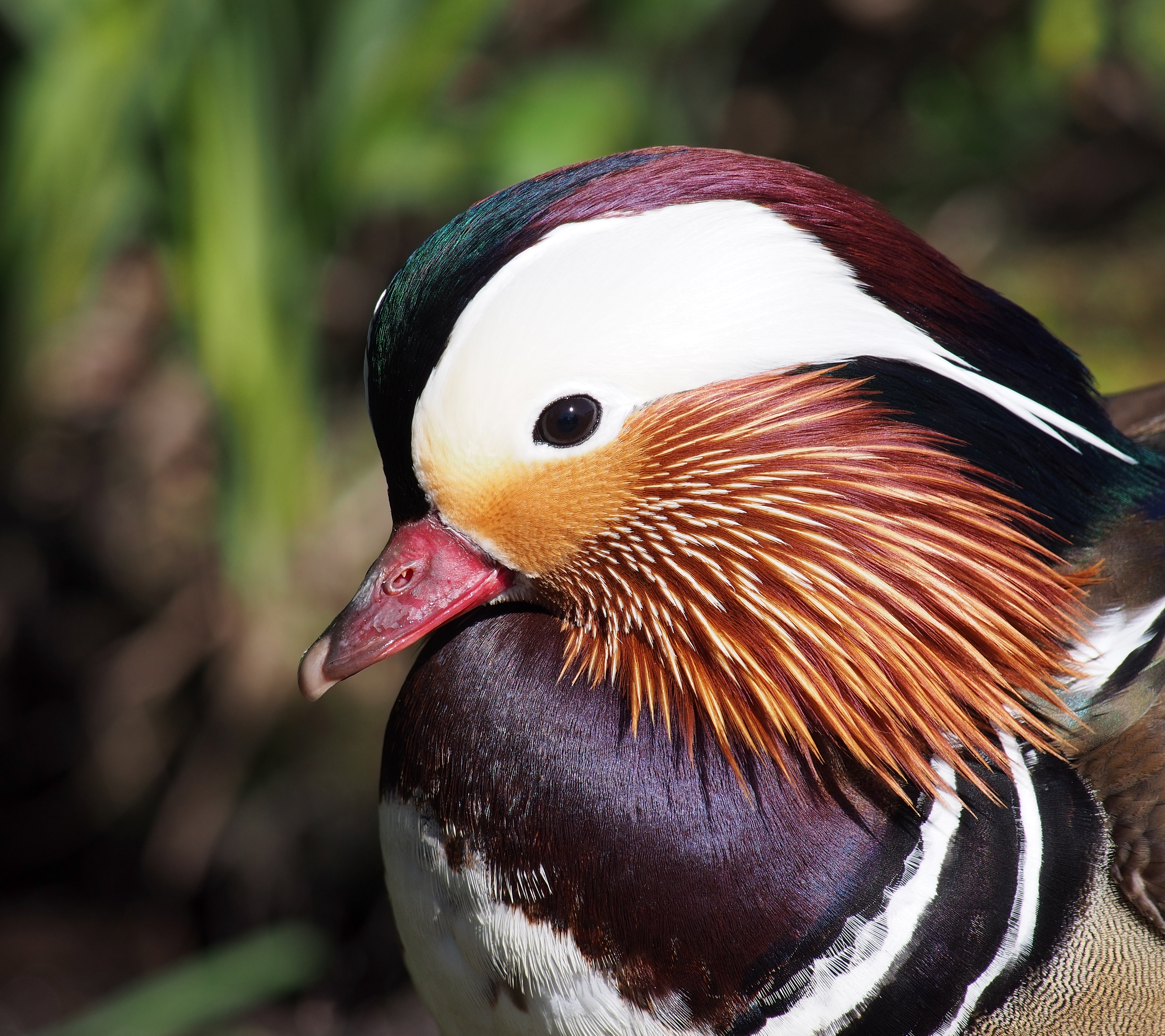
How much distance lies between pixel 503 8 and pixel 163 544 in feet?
3.43

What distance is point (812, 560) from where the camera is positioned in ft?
2.62

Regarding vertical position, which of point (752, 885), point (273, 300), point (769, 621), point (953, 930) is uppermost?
point (273, 300)

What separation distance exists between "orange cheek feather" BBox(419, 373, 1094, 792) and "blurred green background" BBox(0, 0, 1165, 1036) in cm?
89

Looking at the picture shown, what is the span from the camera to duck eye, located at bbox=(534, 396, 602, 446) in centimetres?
75

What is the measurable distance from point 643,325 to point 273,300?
38.8 inches

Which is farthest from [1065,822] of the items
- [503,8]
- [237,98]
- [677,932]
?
[503,8]

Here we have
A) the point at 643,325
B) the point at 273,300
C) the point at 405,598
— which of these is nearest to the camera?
the point at 643,325

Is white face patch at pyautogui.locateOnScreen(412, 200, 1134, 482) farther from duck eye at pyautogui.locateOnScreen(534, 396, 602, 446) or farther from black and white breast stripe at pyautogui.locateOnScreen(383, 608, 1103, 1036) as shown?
black and white breast stripe at pyautogui.locateOnScreen(383, 608, 1103, 1036)

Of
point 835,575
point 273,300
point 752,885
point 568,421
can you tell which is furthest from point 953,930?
point 273,300

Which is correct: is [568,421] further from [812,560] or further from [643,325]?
[812,560]

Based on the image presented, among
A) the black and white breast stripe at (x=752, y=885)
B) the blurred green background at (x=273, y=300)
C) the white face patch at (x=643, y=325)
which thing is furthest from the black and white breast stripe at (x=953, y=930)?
the blurred green background at (x=273, y=300)

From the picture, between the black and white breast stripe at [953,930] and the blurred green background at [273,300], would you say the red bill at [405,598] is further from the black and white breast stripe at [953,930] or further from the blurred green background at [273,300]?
the blurred green background at [273,300]

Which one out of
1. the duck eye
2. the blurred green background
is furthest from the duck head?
the blurred green background

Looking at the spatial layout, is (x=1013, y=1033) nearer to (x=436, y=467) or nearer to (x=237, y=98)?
(x=436, y=467)
